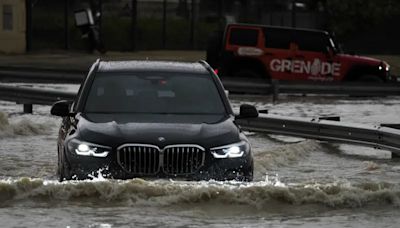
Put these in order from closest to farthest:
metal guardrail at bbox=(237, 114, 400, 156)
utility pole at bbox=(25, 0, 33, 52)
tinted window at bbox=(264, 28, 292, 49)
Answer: metal guardrail at bbox=(237, 114, 400, 156) < tinted window at bbox=(264, 28, 292, 49) < utility pole at bbox=(25, 0, 33, 52)

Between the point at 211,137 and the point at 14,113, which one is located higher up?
the point at 211,137

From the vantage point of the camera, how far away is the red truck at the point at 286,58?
3375 centimetres

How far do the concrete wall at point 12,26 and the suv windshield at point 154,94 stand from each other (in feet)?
126

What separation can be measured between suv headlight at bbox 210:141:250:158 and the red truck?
21954mm

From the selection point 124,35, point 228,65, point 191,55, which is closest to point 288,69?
point 228,65

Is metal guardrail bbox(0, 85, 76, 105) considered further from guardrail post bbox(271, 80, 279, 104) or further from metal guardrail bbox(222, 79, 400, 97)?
guardrail post bbox(271, 80, 279, 104)

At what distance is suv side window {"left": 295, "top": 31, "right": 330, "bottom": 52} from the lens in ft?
111

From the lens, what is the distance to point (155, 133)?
1145cm

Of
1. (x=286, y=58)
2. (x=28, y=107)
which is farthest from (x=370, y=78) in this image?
(x=28, y=107)

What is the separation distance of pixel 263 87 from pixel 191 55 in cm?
2029

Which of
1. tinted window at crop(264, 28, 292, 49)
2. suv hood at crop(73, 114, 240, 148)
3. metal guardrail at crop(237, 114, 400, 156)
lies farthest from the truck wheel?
suv hood at crop(73, 114, 240, 148)

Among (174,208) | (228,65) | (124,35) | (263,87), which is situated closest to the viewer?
(174,208)

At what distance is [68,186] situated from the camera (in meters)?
11.3

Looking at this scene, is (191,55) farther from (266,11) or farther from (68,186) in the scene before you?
(68,186)
